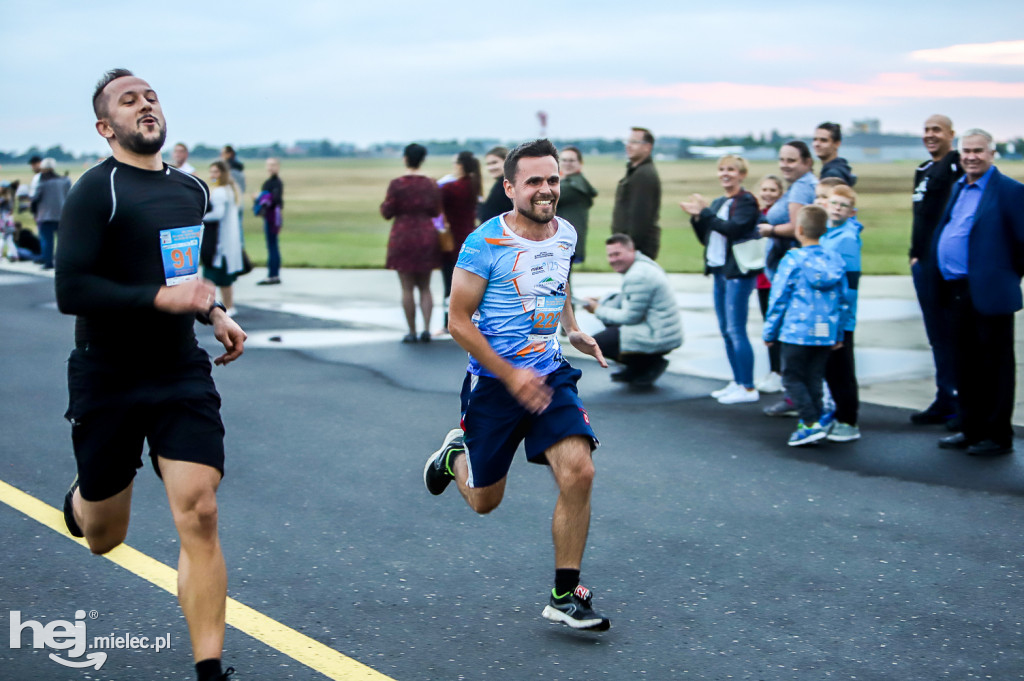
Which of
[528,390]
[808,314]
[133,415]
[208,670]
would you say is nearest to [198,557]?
[208,670]

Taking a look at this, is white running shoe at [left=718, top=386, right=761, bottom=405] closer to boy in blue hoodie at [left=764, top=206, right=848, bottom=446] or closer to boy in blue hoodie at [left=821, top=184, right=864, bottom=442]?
boy in blue hoodie at [left=821, top=184, right=864, bottom=442]

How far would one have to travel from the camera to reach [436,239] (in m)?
11.8

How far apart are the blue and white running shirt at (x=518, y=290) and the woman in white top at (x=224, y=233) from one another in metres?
8.67

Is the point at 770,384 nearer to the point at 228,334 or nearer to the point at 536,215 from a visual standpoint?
the point at 536,215

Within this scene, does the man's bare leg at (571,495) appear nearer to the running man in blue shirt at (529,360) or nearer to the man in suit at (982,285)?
the running man in blue shirt at (529,360)

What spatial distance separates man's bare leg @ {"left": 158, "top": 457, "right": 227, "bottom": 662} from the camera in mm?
3668

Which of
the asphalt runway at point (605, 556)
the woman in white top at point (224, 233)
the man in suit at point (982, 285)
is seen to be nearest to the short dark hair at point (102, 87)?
the asphalt runway at point (605, 556)

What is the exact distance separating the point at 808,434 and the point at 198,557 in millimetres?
4724

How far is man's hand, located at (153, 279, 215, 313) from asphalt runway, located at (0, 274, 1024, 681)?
4.39 feet

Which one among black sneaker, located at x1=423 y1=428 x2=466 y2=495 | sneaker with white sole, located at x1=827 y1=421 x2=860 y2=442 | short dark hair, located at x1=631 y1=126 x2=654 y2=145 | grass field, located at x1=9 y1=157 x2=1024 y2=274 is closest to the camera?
black sneaker, located at x1=423 y1=428 x2=466 y2=495

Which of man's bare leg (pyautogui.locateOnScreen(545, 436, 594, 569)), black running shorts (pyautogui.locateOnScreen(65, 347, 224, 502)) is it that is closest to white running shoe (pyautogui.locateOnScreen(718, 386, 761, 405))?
man's bare leg (pyautogui.locateOnScreen(545, 436, 594, 569))


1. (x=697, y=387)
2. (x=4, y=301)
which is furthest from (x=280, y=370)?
(x=4, y=301)

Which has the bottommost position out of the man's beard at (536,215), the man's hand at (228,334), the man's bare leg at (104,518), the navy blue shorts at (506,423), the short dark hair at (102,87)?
the man's bare leg at (104,518)

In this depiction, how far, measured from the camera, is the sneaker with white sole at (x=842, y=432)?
24.8 ft
